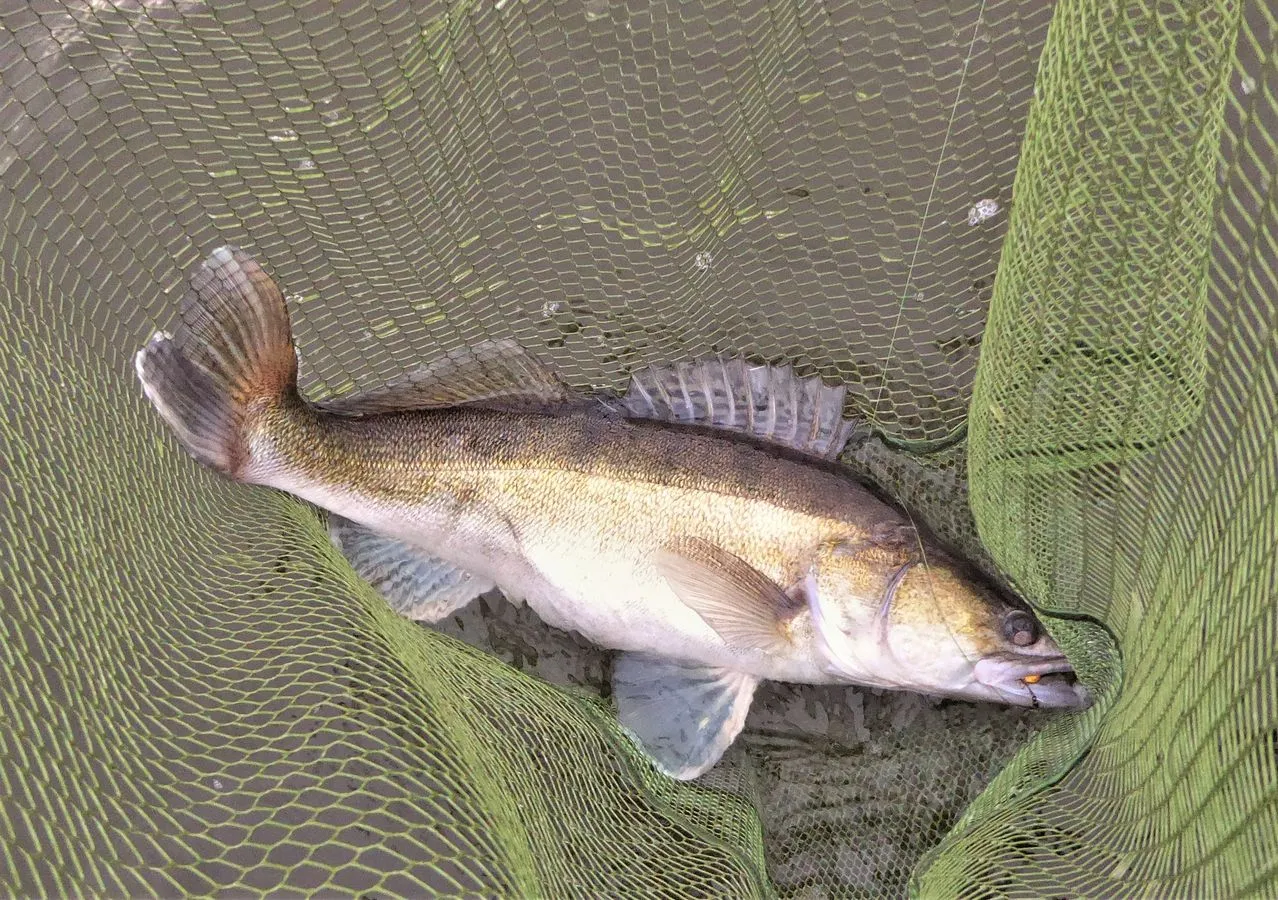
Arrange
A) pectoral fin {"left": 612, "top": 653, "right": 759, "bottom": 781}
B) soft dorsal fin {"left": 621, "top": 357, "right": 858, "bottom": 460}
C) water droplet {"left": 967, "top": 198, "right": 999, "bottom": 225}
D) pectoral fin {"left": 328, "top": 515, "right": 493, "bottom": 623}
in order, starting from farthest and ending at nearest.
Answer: water droplet {"left": 967, "top": 198, "right": 999, "bottom": 225} < pectoral fin {"left": 328, "top": 515, "right": 493, "bottom": 623} < soft dorsal fin {"left": 621, "top": 357, "right": 858, "bottom": 460} < pectoral fin {"left": 612, "top": 653, "right": 759, "bottom": 781}

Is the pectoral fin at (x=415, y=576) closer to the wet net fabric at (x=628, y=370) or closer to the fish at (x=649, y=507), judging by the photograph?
the fish at (x=649, y=507)

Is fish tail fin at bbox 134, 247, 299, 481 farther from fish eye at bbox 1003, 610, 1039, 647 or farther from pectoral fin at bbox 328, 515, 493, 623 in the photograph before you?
fish eye at bbox 1003, 610, 1039, 647

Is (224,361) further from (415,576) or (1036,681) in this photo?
(1036,681)

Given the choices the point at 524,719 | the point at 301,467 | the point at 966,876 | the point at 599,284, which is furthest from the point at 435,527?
the point at 966,876

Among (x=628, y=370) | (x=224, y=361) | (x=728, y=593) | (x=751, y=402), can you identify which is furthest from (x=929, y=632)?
(x=224, y=361)

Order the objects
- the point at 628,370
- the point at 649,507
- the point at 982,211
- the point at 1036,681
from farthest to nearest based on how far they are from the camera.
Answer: the point at 628,370
the point at 982,211
the point at 649,507
the point at 1036,681

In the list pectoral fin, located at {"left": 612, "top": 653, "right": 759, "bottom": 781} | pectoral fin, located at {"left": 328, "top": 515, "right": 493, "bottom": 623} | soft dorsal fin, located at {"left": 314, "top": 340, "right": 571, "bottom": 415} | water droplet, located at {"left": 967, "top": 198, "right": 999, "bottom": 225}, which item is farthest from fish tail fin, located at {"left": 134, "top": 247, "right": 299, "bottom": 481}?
water droplet, located at {"left": 967, "top": 198, "right": 999, "bottom": 225}
